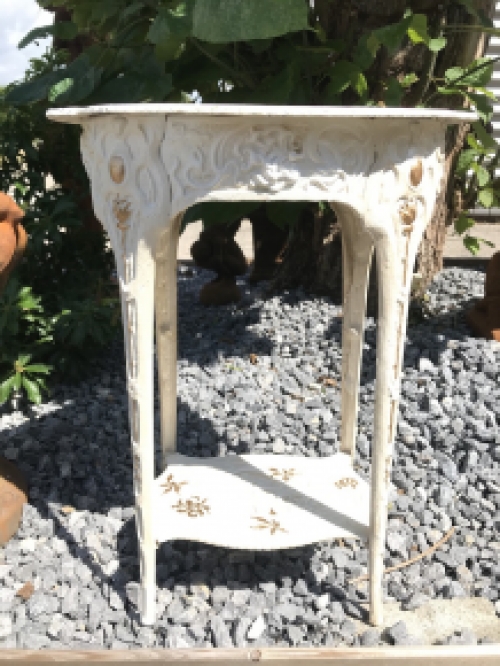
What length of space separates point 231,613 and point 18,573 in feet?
1.57

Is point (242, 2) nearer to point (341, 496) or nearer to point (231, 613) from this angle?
point (341, 496)

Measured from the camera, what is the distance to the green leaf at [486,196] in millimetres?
2566

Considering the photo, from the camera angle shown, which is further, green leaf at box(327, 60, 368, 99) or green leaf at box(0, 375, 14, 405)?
green leaf at box(0, 375, 14, 405)

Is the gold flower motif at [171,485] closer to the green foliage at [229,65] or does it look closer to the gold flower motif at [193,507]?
the gold flower motif at [193,507]

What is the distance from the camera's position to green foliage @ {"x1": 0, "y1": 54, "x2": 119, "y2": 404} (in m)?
2.13

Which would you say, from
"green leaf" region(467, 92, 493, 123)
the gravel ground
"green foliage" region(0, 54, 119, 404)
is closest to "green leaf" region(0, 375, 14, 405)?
Answer: "green foliage" region(0, 54, 119, 404)

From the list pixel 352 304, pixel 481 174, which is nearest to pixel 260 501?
pixel 352 304

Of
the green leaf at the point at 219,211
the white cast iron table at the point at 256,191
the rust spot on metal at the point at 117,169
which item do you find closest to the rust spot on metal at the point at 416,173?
the white cast iron table at the point at 256,191

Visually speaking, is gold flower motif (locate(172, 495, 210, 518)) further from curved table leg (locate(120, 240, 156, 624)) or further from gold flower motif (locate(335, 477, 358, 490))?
gold flower motif (locate(335, 477, 358, 490))

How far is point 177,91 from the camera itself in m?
1.99

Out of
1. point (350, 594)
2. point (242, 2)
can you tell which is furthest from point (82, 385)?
point (242, 2)

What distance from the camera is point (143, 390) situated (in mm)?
1234

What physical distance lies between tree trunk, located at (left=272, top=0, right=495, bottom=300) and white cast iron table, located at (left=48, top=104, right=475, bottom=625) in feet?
3.89

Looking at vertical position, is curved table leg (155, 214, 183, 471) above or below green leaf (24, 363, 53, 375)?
above
